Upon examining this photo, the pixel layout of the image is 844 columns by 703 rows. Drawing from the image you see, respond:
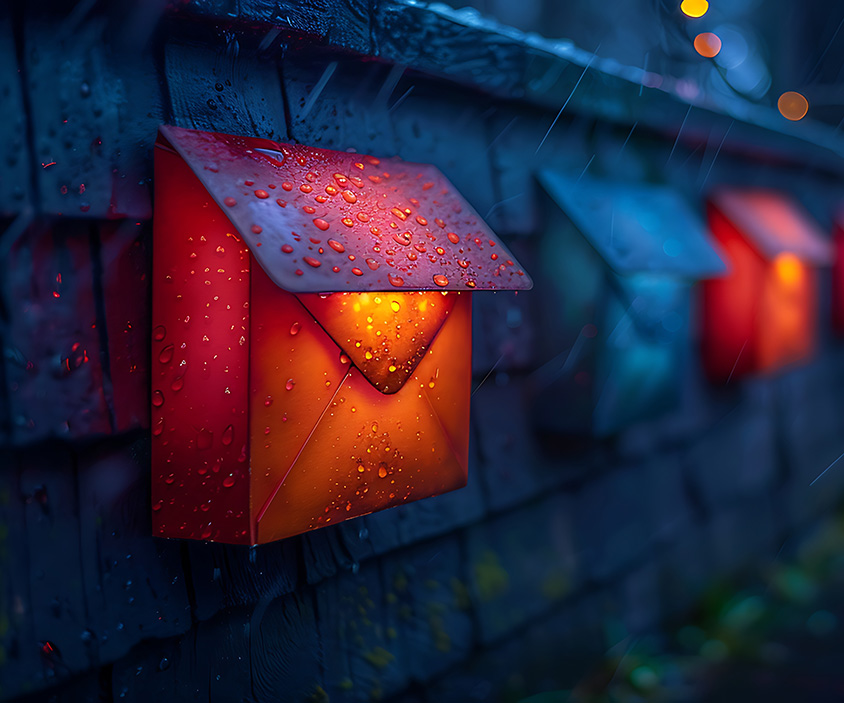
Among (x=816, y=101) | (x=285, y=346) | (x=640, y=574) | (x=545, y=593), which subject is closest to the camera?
(x=285, y=346)

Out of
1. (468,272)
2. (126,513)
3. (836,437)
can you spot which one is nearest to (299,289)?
(468,272)

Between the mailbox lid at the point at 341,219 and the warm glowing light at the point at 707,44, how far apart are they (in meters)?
2.25

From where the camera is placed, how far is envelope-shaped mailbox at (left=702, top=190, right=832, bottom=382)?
6.56 feet

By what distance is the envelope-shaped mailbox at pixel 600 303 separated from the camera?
1441 millimetres

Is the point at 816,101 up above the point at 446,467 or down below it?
above

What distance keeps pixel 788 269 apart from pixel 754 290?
18cm

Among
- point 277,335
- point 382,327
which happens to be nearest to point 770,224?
point 382,327

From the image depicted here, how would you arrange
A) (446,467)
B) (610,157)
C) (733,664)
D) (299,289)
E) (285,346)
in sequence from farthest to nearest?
1. (733,664)
2. (610,157)
3. (446,467)
4. (285,346)
5. (299,289)

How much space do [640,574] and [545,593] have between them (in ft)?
1.71

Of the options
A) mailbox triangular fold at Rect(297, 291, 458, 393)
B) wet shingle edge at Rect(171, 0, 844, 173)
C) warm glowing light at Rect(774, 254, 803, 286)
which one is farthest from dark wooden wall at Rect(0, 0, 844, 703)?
warm glowing light at Rect(774, 254, 803, 286)

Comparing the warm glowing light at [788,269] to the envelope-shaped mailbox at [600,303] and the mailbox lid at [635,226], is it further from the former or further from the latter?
the envelope-shaped mailbox at [600,303]

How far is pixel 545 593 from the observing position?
1.58m

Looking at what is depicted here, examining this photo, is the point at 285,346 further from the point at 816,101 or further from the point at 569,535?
the point at 816,101

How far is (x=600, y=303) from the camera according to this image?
4.78 ft
